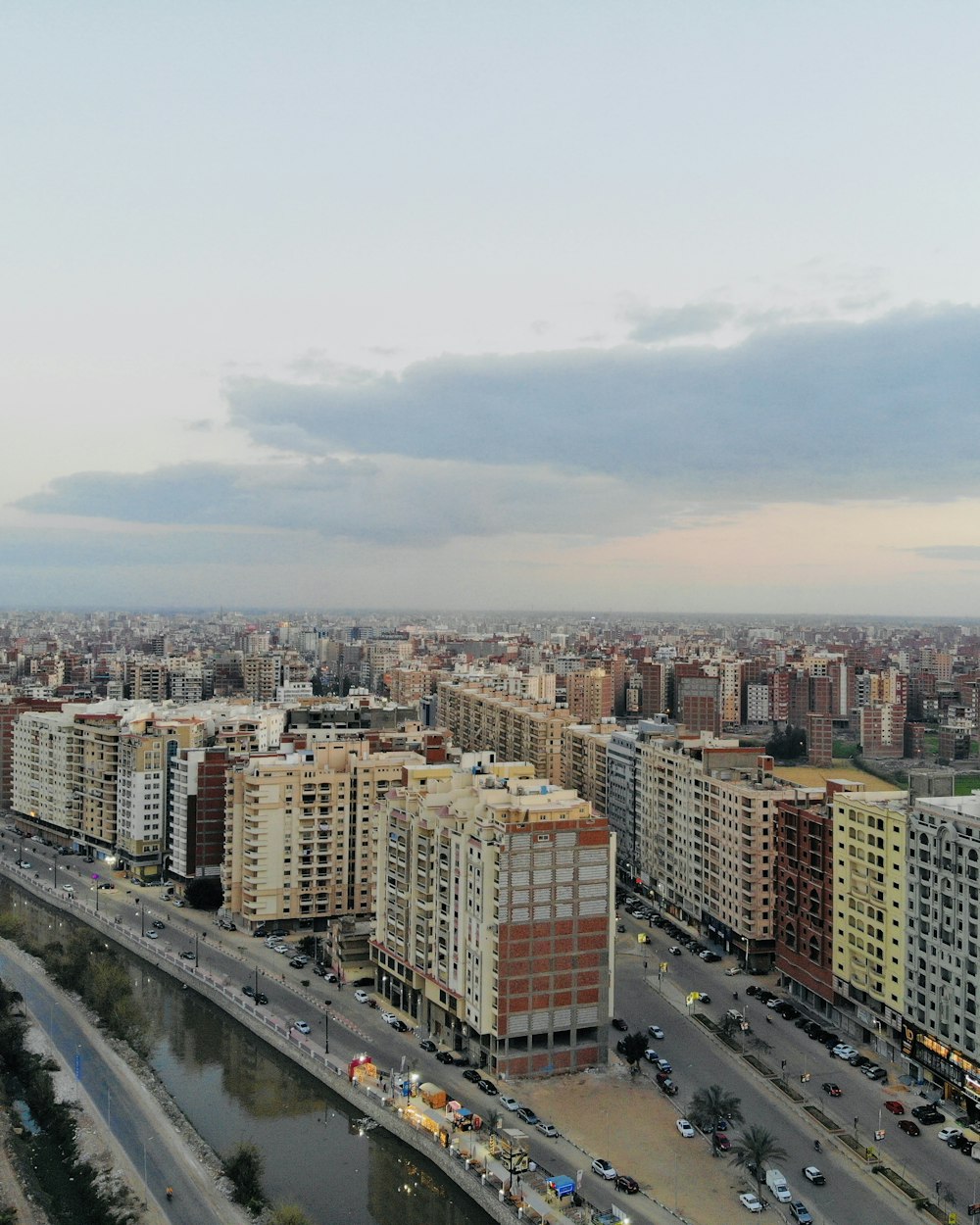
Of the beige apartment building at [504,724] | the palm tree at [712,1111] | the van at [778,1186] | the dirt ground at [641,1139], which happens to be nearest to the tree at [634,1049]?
the dirt ground at [641,1139]

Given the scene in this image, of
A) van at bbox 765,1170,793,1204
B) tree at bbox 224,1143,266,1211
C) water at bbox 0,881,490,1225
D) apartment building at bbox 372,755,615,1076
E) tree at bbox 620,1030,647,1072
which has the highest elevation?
apartment building at bbox 372,755,615,1076

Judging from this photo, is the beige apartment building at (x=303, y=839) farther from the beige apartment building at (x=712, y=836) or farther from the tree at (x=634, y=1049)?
the tree at (x=634, y=1049)

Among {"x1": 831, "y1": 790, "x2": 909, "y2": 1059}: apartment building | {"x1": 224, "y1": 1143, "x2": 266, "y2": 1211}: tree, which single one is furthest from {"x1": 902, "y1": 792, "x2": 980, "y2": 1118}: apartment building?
{"x1": 224, "y1": 1143, "x2": 266, "y2": 1211}: tree

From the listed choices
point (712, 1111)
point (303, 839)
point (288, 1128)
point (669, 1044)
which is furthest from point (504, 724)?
point (712, 1111)

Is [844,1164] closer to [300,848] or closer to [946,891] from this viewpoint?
[946,891]

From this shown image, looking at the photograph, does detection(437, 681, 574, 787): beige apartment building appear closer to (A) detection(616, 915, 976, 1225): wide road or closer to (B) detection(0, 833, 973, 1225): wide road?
(B) detection(0, 833, 973, 1225): wide road

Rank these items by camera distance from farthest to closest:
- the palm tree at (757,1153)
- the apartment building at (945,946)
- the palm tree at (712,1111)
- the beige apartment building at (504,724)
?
the beige apartment building at (504,724) < the apartment building at (945,946) < the palm tree at (712,1111) < the palm tree at (757,1153)
